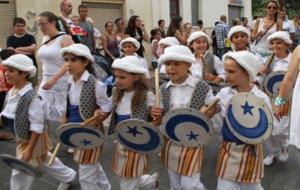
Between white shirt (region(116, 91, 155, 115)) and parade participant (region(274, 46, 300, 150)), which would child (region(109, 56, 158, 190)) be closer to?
white shirt (region(116, 91, 155, 115))

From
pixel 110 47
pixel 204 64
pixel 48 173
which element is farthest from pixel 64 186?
pixel 110 47

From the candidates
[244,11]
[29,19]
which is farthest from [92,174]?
[244,11]

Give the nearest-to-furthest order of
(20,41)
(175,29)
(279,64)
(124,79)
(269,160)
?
1. (124,79)
2. (279,64)
3. (269,160)
4. (20,41)
5. (175,29)

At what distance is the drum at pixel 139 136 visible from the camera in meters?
3.90

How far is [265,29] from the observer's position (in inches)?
276

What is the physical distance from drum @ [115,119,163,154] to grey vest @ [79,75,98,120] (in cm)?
45

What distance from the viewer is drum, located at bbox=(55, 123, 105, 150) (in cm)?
420

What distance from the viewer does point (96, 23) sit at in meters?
16.9

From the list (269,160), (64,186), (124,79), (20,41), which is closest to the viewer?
(124,79)

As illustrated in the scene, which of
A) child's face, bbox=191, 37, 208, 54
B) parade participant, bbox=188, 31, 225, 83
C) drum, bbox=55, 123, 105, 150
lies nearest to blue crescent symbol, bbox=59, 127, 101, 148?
drum, bbox=55, 123, 105, 150

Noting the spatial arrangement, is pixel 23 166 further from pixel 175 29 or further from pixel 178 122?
pixel 175 29

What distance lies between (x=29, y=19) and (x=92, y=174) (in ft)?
34.1

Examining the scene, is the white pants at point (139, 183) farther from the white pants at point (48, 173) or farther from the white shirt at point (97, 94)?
the white pants at point (48, 173)

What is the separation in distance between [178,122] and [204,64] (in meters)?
2.02
